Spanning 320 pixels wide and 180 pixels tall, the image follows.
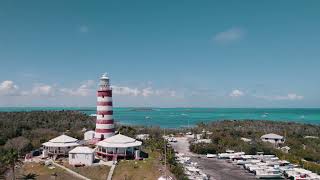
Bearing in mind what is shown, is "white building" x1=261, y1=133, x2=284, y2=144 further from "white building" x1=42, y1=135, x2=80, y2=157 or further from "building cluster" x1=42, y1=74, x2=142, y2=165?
"white building" x1=42, y1=135, x2=80, y2=157

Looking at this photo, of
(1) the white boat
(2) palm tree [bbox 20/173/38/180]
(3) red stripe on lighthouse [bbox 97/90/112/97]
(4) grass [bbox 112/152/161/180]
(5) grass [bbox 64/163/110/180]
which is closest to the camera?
(2) palm tree [bbox 20/173/38/180]

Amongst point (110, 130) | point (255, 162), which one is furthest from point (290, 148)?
point (110, 130)

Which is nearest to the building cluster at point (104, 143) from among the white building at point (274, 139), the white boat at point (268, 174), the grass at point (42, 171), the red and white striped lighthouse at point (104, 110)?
the red and white striped lighthouse at point (104, 110)

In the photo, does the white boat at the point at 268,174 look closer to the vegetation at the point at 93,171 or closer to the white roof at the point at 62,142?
the vegetation at the point at 93,171

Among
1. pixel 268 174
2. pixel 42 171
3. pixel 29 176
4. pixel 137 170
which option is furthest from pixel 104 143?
pixel 268 174

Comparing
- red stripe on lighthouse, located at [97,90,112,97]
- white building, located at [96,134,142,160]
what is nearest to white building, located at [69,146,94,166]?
white building, located at [96,134,142,160]
